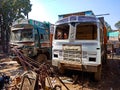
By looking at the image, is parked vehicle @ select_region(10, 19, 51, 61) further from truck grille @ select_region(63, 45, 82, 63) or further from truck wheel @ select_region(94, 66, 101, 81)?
truck wheel @ select_region(94, 66, 101, 81)

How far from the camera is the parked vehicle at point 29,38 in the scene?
32.4ft

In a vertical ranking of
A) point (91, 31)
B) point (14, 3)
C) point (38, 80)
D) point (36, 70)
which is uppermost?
point (14, 3)

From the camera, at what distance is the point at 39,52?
10.8 metres

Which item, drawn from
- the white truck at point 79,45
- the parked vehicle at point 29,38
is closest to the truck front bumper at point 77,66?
the white truck at point 79,45

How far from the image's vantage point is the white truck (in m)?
6.68

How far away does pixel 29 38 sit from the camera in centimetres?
1005

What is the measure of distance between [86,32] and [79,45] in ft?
4.18

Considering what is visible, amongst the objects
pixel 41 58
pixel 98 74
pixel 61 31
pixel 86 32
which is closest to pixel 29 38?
pixel 41 58

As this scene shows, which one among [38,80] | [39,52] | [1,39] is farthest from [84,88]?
[1,39]

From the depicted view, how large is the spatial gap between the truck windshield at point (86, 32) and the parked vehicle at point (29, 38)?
11.5 ft

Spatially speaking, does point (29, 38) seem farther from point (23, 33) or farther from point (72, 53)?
point (72, 53)

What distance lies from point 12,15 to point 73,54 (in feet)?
64.0

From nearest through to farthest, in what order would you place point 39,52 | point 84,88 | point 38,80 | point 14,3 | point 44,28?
1. point 38,80
2. point 84,88
3. point 39,52
4. point 44,28
5. point 14,3

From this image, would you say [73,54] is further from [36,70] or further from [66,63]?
[36,70]
